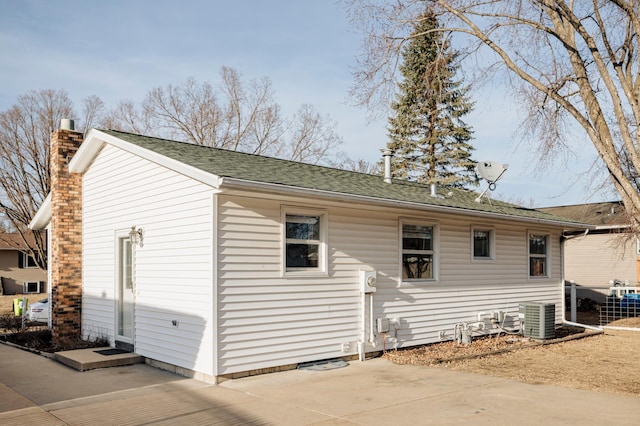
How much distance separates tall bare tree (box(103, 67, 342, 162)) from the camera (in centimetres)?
3111

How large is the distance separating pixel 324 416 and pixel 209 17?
44.4 ft

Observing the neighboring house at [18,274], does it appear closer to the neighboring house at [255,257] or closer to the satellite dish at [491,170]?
the neighboring house at [255,257]

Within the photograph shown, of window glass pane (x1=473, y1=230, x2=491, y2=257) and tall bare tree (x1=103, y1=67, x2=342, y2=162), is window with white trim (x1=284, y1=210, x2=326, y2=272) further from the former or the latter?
tall bare tree (x1=103, y1=67, x2=342, y2=162)

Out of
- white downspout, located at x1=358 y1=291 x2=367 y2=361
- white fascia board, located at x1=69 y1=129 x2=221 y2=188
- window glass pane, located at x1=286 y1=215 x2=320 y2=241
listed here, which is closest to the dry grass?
white downspout, located at x1=358 y1=291 x2=367 y2=361

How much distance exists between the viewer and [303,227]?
360 inches

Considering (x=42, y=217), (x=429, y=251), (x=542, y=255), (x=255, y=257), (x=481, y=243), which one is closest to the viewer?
(x=255, y=257)

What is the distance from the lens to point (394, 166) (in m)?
33.5

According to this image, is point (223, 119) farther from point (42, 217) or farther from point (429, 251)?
point (429, 251)

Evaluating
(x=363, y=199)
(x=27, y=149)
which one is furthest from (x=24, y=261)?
(x=363, y=199)

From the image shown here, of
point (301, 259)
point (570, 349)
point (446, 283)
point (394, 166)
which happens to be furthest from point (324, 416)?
point (394, 166)

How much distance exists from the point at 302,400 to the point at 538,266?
31.0 ft

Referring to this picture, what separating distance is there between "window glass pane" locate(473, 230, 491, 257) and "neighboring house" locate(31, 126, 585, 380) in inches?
1.5

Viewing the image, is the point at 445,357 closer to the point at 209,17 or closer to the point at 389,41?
the point at 389,41

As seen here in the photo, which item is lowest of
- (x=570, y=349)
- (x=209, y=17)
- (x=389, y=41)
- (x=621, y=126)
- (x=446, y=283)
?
(x=570, y=349)
